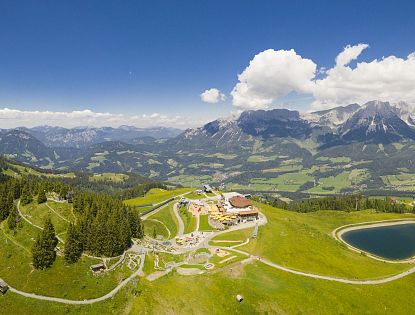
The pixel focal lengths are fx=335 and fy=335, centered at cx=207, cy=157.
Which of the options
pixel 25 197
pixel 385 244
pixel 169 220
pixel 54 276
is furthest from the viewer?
pixel 169 220

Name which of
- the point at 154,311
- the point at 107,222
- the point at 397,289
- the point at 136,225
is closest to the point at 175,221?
the point at 136,225

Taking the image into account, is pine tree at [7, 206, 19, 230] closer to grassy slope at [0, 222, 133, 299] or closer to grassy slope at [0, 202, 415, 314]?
grassy slope at [0, 222, 133, 299]

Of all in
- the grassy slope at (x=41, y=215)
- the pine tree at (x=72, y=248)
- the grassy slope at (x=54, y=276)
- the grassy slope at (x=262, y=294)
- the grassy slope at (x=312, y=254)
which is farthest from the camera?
the grassy slope at (x=41, y=215)

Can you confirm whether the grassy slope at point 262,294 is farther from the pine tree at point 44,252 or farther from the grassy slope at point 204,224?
the grassy slope at point 204,224

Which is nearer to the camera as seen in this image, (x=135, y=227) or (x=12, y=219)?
(x=12, y=219)

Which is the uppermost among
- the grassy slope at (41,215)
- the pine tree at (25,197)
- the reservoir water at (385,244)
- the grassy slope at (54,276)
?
the pine tree at (25,197)

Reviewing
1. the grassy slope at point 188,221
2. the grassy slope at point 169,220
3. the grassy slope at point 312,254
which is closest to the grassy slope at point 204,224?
the grassy slope at point 188,221

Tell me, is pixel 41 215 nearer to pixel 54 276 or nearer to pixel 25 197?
pixel 25 197

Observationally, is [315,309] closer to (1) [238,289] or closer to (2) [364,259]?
(1) [238,289]

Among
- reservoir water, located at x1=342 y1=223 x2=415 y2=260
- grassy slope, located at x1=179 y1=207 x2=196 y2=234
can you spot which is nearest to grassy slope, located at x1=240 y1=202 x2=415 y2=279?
reservoir water, located at x1=342 y1=223 x2=415 y2=260

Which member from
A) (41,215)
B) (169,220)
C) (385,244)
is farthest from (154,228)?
(385,244)

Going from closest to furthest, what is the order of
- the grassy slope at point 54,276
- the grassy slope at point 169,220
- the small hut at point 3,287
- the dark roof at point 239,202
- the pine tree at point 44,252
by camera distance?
the small hut at point 3,287 < the grassy slope at point 54,276 < the pine tree at point 44,252 < the grassy slope at point 169,220 < the dark roof at point 239,202
